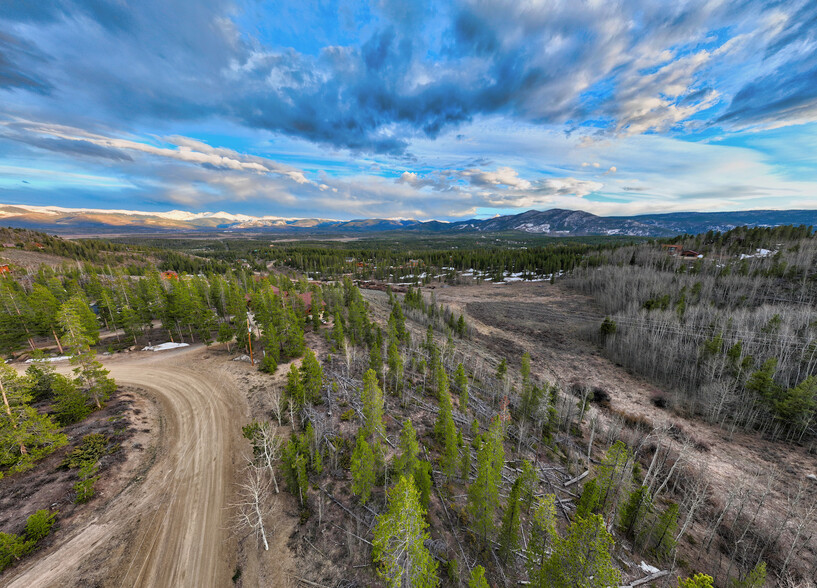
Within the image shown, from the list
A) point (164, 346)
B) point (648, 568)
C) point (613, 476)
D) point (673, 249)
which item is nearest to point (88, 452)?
point (164, 346)

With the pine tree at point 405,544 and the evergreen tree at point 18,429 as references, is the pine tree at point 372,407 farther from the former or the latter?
the evergreen tree at point 18,429

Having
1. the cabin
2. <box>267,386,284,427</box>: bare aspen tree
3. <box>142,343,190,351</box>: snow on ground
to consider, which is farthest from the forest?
the cabin

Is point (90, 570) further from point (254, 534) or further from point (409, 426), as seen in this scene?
point (409, 426)

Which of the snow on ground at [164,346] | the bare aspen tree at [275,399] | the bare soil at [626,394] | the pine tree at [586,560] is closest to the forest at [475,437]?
the pine tree at [586,560]

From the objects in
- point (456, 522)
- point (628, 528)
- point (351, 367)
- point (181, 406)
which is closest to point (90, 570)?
point (181, 406)

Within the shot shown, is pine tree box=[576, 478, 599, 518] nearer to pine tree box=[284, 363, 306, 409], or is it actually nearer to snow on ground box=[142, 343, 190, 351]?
pine tree box=[284, 363, 306, 409]

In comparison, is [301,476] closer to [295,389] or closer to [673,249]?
[295,389]
